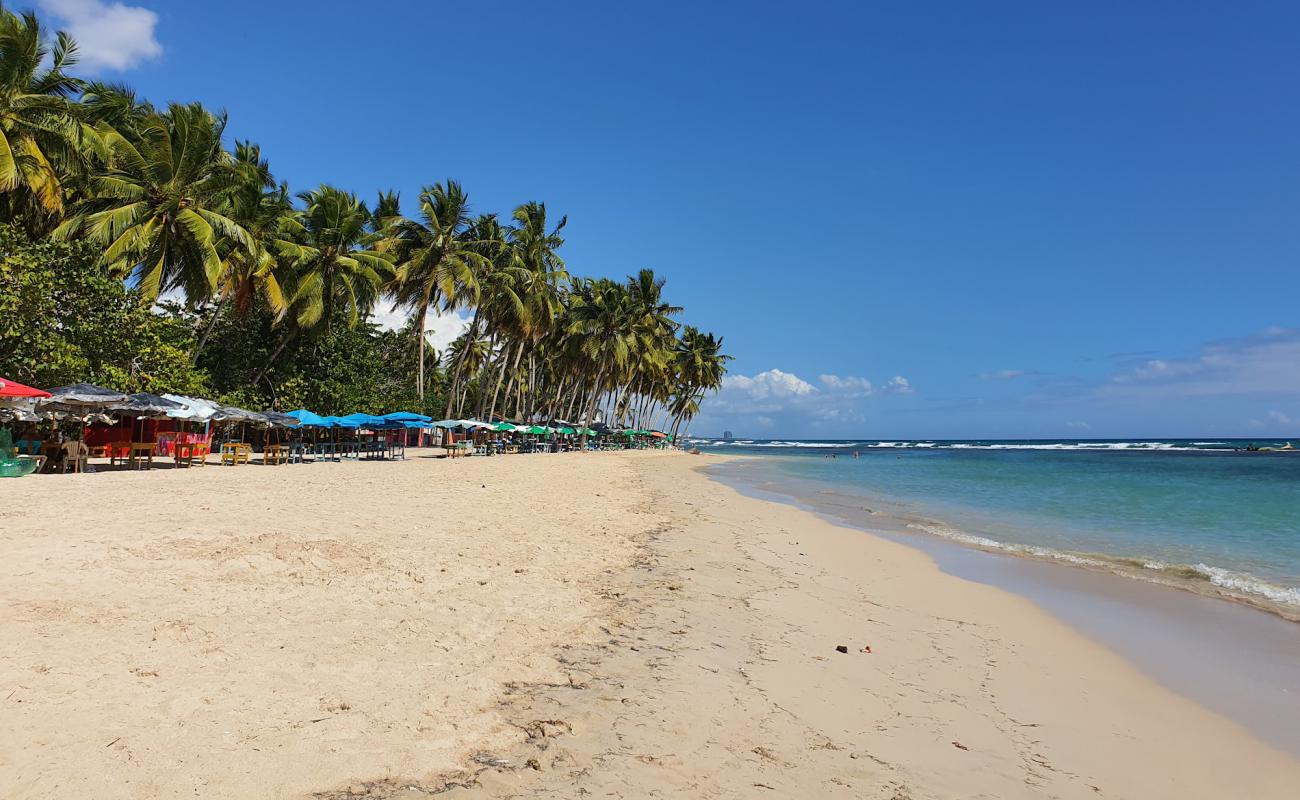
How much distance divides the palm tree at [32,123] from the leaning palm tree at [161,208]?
1086 mm

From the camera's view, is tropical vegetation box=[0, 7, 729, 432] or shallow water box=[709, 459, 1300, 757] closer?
shallow water box=[709, 459, 1300, 757]

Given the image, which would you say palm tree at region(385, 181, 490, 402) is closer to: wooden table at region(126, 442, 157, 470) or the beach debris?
wooden table at region(126, 442, 157, 470)

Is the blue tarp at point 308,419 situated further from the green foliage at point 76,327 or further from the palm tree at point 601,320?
the palm tree at point 601,320

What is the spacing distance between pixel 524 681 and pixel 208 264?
23.0 meters

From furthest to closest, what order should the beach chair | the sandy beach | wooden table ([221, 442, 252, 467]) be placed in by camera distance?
wooden table ([221, 442, 252, 467]), the beach chair, the sandy beach

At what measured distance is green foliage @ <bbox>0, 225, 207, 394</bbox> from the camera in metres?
16.2

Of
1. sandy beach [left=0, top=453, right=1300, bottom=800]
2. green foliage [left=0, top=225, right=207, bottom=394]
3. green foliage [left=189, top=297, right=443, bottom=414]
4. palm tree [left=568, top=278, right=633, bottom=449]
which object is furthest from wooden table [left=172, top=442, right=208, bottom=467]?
palm tree [left=568, top=278, right=633, bottom=449]

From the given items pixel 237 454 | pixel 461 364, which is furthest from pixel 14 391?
pixel 461 364

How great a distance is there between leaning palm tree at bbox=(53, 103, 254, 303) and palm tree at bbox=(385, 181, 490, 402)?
1056 centimetres

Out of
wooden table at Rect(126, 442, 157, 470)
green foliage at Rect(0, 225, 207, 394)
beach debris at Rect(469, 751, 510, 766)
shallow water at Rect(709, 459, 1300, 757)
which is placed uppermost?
green foliage at Rect(0, 225, 207, 394)

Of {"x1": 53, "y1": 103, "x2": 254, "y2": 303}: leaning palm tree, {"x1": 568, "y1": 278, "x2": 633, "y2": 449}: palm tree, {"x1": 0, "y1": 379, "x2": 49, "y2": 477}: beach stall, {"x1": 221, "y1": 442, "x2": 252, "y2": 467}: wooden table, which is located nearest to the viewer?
{"x1": 0, "y1": 379, "x2": 49, "y2": 477}: beach stall

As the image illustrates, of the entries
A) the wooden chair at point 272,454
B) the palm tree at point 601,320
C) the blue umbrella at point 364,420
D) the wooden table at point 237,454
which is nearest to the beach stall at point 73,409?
the wooden table at point 237,454

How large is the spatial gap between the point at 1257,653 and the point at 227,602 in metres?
8.88

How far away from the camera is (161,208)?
69.3ft
